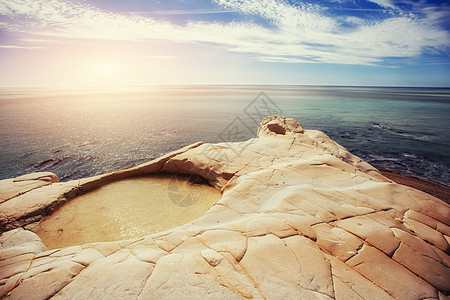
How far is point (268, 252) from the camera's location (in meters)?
3.78

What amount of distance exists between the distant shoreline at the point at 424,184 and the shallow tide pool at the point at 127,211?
11568mm

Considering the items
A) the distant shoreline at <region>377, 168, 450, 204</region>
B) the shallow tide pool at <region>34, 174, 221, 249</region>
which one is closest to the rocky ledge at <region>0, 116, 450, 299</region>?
the shallow tide pool at <region>34, 174, 221, 249</region>

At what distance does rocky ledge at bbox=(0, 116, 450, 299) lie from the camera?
3.11 meters

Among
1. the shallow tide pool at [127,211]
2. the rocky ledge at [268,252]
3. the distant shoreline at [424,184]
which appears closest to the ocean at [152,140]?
the distant shoreline at [424,184]

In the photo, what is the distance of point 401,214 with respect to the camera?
5305 millimetres

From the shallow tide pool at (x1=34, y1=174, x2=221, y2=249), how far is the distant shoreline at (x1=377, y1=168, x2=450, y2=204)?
11.6 metres

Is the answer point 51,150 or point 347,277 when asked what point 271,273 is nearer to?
point 347,277

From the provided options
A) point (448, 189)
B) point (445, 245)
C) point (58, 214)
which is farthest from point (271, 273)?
point (448, 189)

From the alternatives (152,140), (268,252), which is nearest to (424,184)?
(268,252)

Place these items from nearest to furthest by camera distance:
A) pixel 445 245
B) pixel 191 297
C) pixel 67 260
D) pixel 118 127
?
pixel 191 297, pixel 67 260, pixel 445 245, pixel 118 127

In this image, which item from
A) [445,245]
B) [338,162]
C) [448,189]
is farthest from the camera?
[448,189]

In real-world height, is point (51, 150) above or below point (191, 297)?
below

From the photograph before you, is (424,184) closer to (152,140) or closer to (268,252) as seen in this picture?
(268,252)

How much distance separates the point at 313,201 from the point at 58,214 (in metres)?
8.13
